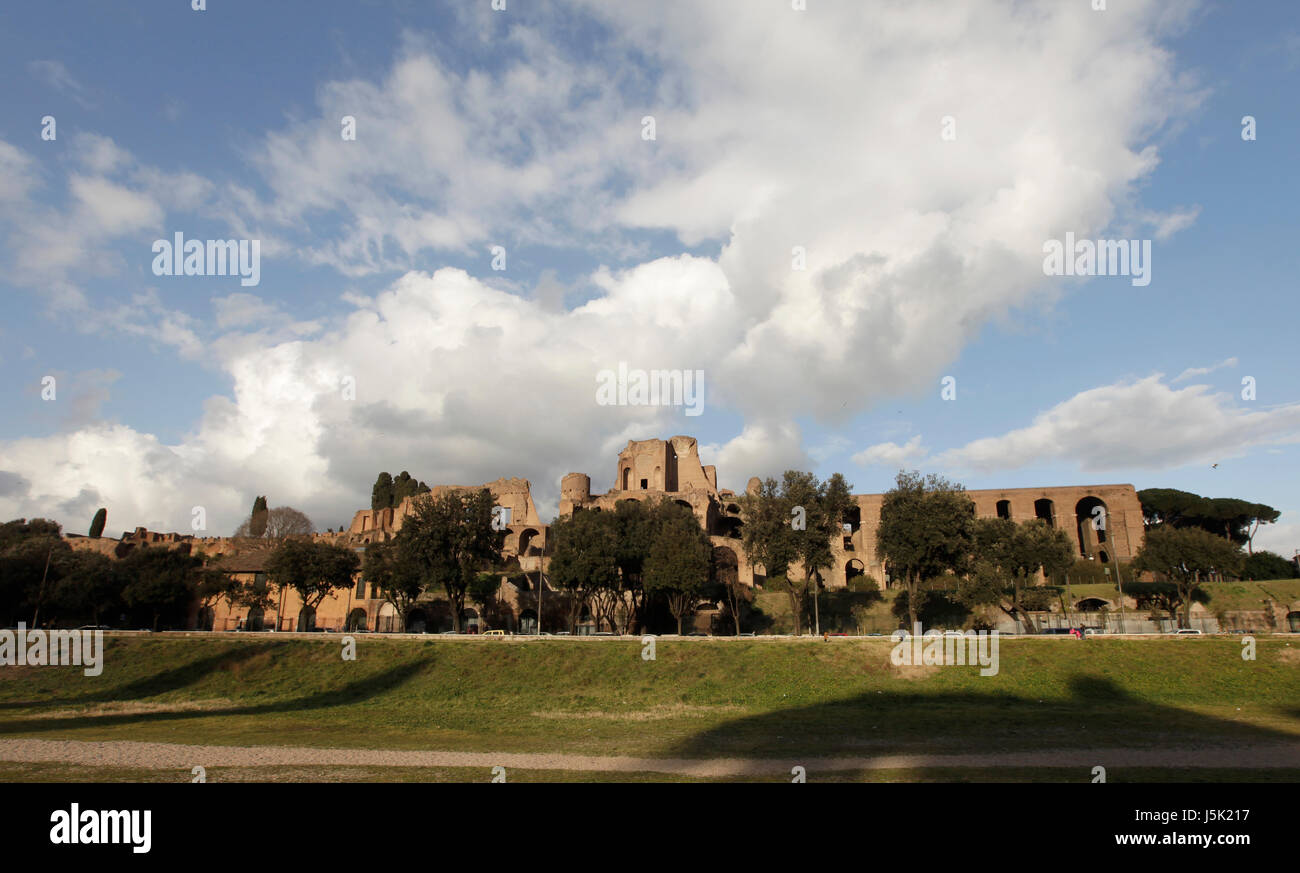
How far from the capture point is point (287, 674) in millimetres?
35594

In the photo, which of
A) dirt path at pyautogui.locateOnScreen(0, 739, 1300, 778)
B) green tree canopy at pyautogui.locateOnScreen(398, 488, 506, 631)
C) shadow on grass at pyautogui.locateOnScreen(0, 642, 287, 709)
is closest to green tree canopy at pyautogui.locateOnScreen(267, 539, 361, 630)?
green tree canopy at pyautogui.locateOnScreen(398, 488, 506, 631)

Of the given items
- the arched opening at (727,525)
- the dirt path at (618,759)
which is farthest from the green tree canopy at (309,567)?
the arched opening at (727,525)

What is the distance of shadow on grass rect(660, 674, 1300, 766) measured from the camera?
18453 millimetres

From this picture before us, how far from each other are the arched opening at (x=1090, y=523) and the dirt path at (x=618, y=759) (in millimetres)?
71042

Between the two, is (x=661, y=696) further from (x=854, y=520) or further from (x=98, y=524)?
(x=98, y=524)

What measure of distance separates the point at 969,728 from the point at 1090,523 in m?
72.9

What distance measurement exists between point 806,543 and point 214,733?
34.1 metres

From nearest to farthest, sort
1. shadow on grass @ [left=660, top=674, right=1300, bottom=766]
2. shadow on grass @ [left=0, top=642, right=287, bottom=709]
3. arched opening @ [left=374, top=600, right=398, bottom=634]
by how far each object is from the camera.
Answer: shadow on grass @ [left=660, top=674, right=1300, bottom=766]
shadow on grass @ [left=0, top=642, right=287, bottom=709]
arched opening @ [left=374, top=600, right=398, bottom=634]

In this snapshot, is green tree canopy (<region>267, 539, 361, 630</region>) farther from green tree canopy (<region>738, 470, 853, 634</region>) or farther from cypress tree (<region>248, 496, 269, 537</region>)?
cypress tree (<region>248, 496, 269, 537</region>)

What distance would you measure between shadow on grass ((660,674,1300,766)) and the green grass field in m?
0.11

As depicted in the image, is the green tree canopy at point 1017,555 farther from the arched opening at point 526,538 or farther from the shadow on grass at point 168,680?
the arched opening at point 526,538

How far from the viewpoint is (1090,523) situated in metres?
82.9
